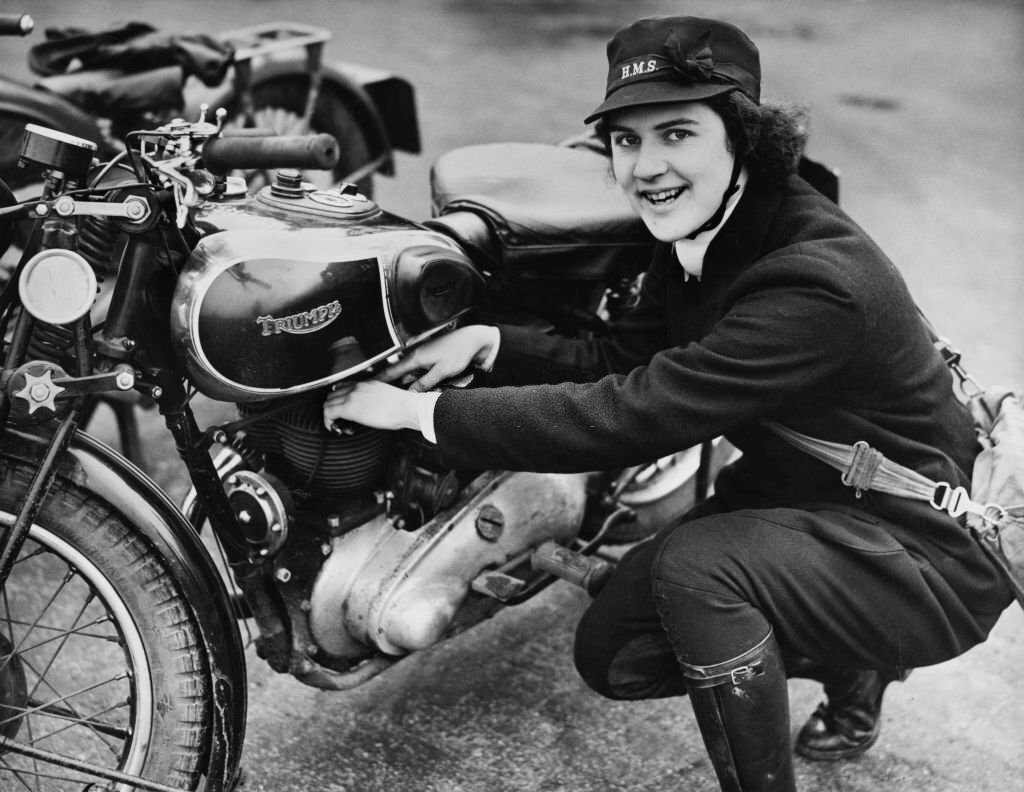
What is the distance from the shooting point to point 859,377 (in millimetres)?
2111

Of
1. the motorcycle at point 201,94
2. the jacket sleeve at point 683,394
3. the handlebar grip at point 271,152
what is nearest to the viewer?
the handlebar grip at point 271,152

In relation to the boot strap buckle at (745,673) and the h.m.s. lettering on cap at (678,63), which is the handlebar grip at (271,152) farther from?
the boot strap buckle at (745,673)

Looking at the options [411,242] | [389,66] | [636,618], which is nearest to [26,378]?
[411,242]

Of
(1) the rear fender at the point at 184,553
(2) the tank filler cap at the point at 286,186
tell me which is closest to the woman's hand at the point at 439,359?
(2) the tank filler cap at the point at 286,186

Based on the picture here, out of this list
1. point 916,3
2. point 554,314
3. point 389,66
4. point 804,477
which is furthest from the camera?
point 916,3

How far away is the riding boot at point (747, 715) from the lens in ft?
6.82

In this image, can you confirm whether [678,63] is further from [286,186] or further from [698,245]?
[286,186]

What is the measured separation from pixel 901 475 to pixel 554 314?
0.83 meters

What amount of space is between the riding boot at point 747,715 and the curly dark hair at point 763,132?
780mm

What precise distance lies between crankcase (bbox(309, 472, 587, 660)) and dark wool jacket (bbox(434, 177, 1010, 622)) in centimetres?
32

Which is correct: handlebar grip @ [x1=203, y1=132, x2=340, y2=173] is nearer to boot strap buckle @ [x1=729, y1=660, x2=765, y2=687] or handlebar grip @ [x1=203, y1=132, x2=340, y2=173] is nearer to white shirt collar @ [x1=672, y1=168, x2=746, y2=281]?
white shirt collar @ [x1=672, y1=168, x2=746, y2=281]

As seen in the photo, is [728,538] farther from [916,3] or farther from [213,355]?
[916,3]

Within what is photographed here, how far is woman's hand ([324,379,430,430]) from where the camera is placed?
211 cm

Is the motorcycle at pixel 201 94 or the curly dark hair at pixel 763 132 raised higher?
the curly dark hair at pixel 763 132
